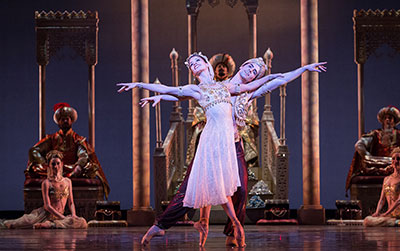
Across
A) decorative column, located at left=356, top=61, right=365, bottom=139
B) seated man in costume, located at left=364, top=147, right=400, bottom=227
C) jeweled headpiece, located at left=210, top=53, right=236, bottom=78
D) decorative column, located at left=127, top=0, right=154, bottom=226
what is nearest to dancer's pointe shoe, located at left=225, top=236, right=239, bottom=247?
jeweled headpiece, located at left=210, top=53, right=236, bottom=78

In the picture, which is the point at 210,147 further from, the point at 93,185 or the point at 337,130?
the point at 337,130

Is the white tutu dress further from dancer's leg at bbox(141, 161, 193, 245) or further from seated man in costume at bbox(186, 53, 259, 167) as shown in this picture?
seated man in costume at bbox(186, 53, 259, 167)

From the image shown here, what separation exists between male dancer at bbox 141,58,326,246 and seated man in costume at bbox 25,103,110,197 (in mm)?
4297

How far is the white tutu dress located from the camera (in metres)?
5.02

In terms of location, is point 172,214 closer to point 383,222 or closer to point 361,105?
point 383,222

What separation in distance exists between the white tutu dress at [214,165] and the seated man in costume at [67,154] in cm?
456

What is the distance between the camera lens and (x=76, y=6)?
12.8m

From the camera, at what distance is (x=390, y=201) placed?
8.55 m

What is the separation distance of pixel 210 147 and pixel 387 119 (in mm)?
5143

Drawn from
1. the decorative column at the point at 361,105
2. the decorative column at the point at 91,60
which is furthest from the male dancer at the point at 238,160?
the decorative column at the point at 91,60

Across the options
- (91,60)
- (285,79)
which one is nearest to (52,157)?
(91,60)

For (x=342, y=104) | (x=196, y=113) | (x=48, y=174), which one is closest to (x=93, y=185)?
(x=48, y=174)

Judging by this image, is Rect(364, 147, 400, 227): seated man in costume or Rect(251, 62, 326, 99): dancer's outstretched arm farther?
Rect(364, 147, 400, 227): seated man in costume

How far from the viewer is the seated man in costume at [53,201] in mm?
8602
